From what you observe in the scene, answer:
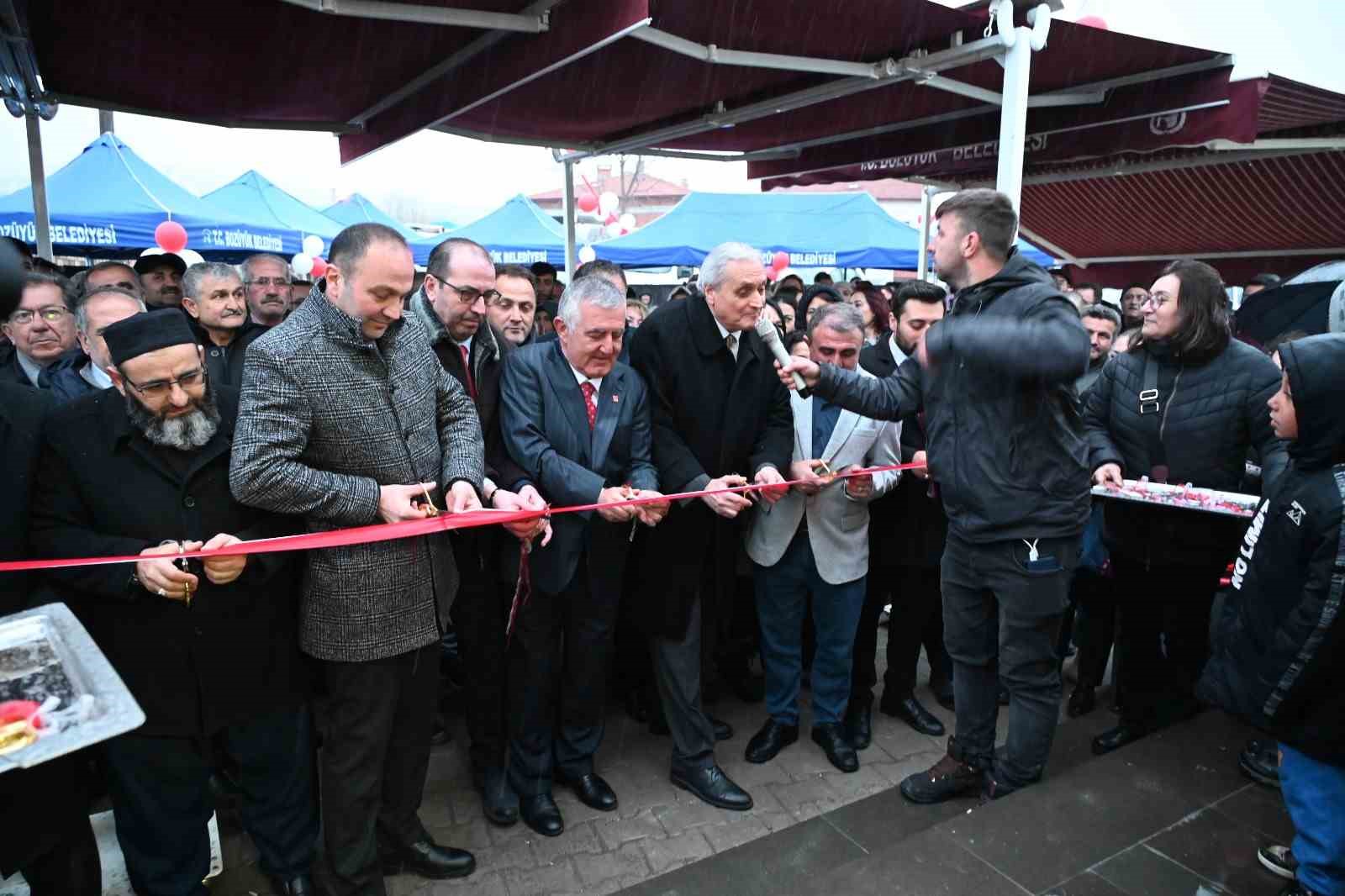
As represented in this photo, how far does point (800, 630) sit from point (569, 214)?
5807mm

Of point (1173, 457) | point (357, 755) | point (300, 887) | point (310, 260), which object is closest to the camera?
point (357, 755)

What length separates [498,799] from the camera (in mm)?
3240

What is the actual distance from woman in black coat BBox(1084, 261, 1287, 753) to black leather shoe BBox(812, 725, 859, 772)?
3.87 ft

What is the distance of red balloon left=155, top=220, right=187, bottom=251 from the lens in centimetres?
848

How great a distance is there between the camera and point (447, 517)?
2492 mm

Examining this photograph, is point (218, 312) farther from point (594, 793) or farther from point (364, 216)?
point (364, 216)

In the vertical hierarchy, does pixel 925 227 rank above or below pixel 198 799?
above

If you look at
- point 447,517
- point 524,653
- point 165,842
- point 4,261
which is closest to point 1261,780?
Result: point 524,653

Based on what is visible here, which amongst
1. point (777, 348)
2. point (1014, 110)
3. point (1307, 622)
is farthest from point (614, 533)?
point (1014, 110)

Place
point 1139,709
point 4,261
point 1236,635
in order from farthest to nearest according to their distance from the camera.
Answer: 1. point 1139,709
2. point 1236,635
3. point 4,261

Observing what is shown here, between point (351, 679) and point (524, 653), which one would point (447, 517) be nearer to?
point (351, 679)

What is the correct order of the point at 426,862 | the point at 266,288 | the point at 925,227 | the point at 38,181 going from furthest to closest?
the point at 925,227, the point at 38,181, the point at 266,288, the point at 426,862

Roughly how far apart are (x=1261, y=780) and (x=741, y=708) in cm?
222

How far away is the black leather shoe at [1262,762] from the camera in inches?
122
